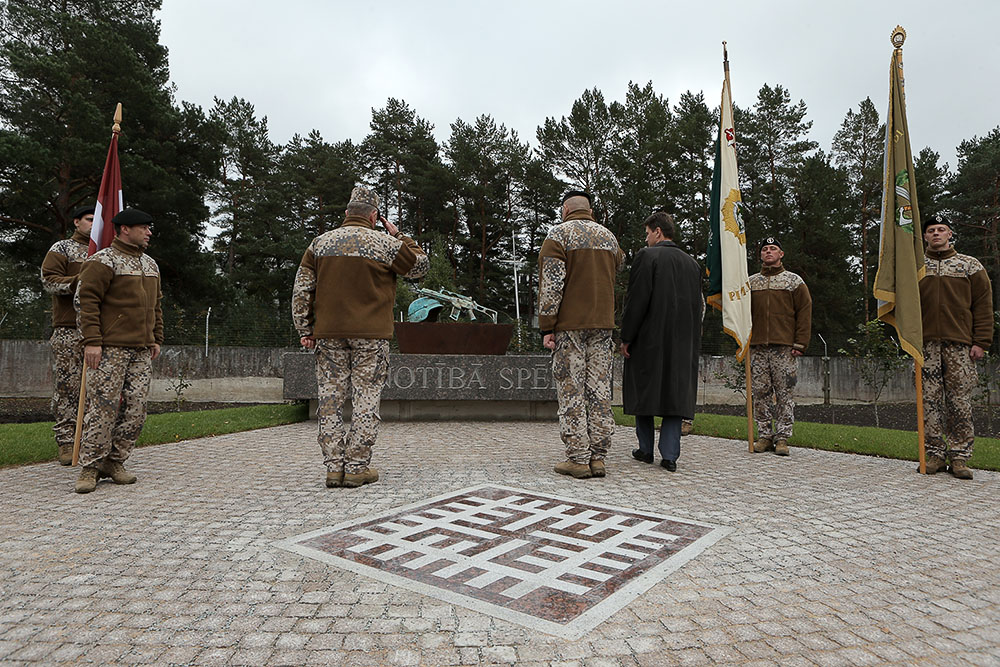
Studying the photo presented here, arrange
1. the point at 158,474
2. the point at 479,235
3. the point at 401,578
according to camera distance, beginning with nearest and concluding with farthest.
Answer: the point at 401,578 < the point at 158,474 < the point at 479,235

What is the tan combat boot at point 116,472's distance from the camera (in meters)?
4.02

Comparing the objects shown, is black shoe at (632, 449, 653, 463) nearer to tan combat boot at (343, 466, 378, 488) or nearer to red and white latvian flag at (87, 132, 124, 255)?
tan combat boot at (343, 466, 378, 488)

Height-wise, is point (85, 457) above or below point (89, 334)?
below

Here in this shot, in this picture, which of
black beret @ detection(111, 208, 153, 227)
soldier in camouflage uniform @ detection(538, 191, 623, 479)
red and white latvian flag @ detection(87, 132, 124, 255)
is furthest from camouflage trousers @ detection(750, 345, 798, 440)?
red and white latvian flag @ detection(87, 132, 124, 255)

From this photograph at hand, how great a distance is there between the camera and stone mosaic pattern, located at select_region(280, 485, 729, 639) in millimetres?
2109

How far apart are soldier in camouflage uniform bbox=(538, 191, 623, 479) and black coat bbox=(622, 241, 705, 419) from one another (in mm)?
378

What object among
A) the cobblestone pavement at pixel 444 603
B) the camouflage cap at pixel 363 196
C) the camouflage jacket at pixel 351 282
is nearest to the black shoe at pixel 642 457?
the cobblestone pavement at pixel 444 603

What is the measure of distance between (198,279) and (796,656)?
20.8 meters

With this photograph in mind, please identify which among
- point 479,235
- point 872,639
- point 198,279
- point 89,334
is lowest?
point 872,639

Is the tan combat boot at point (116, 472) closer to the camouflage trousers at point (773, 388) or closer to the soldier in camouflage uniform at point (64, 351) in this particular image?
the soldier in camouflage uniform at point (64, 351)

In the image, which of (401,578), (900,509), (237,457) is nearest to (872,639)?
(401,578)

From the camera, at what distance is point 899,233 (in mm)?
5020

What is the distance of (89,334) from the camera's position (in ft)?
12.7

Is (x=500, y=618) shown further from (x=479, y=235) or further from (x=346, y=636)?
(x=479, y=235)
